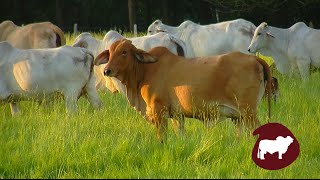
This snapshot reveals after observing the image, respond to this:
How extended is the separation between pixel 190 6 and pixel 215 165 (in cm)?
3194

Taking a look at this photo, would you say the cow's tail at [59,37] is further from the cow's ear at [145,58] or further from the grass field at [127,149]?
the cow's ear at [145,58]

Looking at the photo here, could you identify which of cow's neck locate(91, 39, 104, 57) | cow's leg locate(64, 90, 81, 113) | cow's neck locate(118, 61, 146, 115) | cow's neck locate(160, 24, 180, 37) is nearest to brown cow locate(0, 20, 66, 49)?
cow's neck locate(91, 39, 104, 57)

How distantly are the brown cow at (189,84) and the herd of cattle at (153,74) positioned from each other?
0.01 meters

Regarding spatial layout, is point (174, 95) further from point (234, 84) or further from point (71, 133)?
point (71, 133)

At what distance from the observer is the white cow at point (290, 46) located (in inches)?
484

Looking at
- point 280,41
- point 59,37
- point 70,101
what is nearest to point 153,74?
point 70,101

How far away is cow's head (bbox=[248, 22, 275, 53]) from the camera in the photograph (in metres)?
12.4

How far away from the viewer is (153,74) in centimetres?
709

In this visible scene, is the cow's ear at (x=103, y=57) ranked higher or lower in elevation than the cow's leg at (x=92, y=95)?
higher

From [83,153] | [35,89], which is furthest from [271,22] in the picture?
[83,153]

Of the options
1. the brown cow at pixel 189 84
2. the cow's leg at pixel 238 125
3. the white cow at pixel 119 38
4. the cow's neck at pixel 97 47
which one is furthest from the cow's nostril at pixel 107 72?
the cow's neck at pixel 97 47

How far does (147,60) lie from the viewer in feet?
23.4

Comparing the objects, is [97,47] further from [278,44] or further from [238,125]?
[238,125]

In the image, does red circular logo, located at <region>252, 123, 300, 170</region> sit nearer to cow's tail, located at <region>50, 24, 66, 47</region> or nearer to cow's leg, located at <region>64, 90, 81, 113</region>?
cow's leg, located at <region>64, 90, 81, 113</region>
